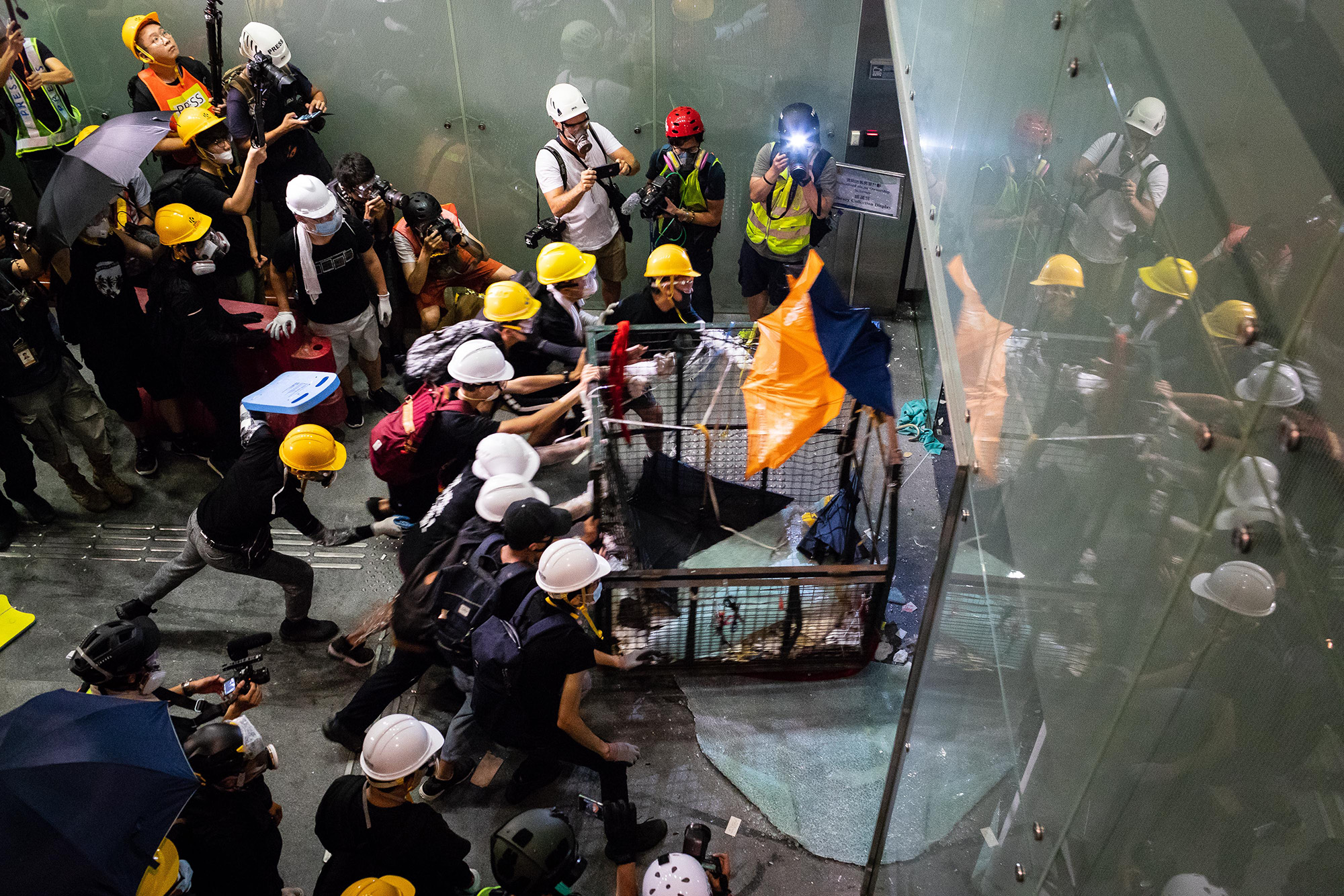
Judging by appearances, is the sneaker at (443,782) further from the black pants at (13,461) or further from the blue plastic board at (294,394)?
the black pants at (13,461)

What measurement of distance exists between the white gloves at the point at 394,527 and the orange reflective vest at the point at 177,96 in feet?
11.7

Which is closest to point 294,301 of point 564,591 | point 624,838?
point 564,591

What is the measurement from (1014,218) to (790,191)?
4.19 m

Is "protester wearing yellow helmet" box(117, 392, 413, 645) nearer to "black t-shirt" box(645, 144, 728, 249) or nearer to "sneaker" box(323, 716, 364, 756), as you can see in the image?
"sneaker" box(323, 716, 364, 756)

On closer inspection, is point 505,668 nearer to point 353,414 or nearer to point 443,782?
point 443,782

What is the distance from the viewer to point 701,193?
284 inches

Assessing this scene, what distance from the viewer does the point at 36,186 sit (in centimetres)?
720

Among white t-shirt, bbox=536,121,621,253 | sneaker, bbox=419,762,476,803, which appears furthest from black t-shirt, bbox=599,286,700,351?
sneaker, bbox=419,762,476,803

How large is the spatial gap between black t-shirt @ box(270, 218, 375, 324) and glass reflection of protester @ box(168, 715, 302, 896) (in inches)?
137

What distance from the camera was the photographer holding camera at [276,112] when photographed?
6.93m

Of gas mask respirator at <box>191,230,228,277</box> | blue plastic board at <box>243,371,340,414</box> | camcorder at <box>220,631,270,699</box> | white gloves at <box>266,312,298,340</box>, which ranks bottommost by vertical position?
camcorder at <box>220,631,270,699</box>

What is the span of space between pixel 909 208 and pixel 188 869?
6.77 m

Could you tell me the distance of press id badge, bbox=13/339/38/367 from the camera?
18.0 feet

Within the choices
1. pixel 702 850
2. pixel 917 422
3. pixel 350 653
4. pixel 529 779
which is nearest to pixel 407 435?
pixel 350 653
